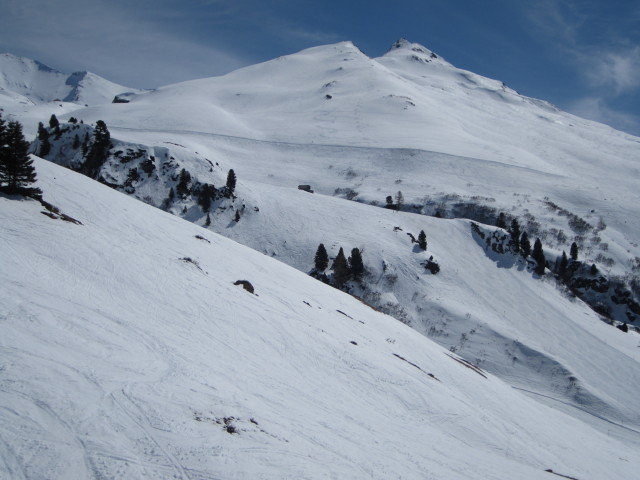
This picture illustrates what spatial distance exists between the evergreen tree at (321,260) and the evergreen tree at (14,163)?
110 feet

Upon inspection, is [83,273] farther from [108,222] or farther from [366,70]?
[366,70]

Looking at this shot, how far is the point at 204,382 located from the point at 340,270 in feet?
122

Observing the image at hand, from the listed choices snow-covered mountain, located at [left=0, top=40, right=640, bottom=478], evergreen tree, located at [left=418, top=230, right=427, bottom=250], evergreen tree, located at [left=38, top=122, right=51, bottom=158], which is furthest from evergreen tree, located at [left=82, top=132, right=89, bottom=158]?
evergreen tree, located at [left=418, top=230, right=427, bottom=250]

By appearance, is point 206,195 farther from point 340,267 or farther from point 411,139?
point 411,139

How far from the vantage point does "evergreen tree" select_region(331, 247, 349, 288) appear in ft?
151

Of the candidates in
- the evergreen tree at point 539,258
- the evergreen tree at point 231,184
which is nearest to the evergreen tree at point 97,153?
the evergreen tree at point 231,184

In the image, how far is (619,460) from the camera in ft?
65.6

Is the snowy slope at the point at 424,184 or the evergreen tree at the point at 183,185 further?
the evergreen tree at the point at 183,185

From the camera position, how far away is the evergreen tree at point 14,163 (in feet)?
55.3

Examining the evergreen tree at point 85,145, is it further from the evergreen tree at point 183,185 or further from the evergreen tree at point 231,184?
the evergreen tree at point 231,184

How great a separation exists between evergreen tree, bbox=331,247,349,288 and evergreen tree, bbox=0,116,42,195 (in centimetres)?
3304

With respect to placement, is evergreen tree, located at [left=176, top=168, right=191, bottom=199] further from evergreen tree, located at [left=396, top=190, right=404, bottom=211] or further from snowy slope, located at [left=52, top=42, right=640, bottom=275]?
evergreen tree, located at [left=396, top=190, right=404, bottom=211]

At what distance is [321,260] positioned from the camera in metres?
48.2

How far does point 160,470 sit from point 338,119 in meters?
135
